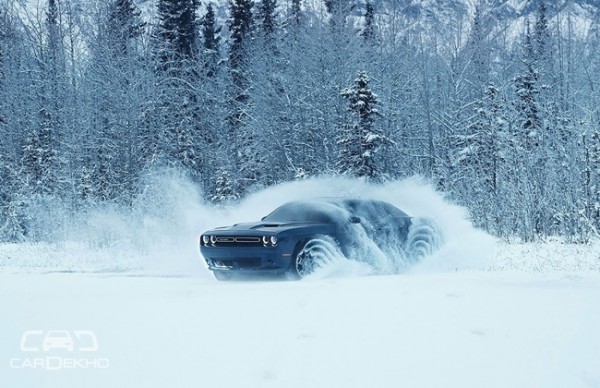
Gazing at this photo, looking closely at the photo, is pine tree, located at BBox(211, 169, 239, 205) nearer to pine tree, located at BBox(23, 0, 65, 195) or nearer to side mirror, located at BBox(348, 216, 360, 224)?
pine tree, located at BBox(23, 0, 65, 195)

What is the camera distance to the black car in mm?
9023

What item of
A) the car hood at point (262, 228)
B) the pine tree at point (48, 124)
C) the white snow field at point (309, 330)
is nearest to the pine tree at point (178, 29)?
the pine tree at point (48, 124)

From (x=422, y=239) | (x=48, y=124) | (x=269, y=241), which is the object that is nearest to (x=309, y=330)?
(x=269, y=241)

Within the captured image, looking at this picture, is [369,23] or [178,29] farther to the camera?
[178,29]

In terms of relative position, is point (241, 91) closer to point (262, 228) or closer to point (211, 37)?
point (211, 37)

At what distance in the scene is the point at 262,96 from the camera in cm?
3203

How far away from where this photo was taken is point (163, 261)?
13.6m

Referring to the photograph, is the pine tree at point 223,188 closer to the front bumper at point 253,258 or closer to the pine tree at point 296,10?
the pine tree at point 296,10

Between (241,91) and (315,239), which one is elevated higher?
(241,91)

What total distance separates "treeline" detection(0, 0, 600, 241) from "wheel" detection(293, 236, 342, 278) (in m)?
13.7

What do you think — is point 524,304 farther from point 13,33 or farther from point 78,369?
point 13,33

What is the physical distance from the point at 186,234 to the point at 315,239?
9.58 m

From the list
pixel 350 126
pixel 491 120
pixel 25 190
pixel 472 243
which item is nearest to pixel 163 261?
pixel 472 243

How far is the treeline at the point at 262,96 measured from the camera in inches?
1072
